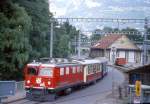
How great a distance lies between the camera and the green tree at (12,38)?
38.2 metres

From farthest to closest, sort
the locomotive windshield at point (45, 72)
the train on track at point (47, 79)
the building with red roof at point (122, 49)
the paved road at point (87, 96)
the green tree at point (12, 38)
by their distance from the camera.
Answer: the building with red roof at point (122, 49) < the green tree at point (12, 38) < the locomotive windshield at point (45, 72) < the train on track at point (47, 79) < the paved road at point (87, 96)

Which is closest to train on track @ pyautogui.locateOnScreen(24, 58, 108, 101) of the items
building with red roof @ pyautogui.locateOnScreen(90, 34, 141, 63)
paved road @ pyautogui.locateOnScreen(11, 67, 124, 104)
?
paved road @ pyautogui.locateOnScreen(11, 67, 124, 104)

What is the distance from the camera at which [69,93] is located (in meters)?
36.6

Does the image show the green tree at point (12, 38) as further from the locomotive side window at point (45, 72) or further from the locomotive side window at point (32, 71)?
the locomotive side window at point (45, 72)

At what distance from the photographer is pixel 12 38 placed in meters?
38.3

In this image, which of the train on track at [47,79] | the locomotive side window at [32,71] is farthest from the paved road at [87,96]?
the locomotive side window at [32,71]

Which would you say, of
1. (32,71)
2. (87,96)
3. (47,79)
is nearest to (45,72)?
(47,79)

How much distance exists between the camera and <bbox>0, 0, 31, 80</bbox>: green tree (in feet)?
125

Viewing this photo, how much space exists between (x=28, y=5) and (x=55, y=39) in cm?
1513

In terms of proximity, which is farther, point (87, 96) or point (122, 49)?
point (122, 49)

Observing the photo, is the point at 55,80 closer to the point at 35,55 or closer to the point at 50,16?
the point at 35,55

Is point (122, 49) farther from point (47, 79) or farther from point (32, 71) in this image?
point (47, 79)

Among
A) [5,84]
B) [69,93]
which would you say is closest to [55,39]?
[69,93]

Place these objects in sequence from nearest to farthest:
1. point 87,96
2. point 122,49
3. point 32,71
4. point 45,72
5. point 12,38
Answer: point 45,72, point 32,71, point 87,96, point 12,38, point 122,49
